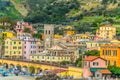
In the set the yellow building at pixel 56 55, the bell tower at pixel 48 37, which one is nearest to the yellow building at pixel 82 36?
the bell tower at pixel 48 37

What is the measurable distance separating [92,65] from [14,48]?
72.0 feet

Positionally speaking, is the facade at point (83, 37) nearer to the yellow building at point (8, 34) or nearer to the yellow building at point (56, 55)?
the yellow building at point (8, 34)

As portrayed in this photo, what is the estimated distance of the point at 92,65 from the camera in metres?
67.4

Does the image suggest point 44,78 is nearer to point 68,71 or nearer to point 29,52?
point 68,71

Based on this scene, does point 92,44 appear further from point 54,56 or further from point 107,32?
point 107,32

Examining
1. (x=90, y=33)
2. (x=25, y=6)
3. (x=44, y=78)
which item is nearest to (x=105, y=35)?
(x=90, y=33)

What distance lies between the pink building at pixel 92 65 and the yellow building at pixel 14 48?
69.6 feet

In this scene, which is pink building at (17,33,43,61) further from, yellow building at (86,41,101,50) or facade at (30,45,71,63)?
yellow building at (86,41,101,50)

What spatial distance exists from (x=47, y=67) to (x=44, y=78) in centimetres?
1369

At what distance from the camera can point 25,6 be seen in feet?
450

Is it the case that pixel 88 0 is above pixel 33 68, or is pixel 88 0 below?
above

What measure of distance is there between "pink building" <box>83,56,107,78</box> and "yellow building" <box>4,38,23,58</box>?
21.2m

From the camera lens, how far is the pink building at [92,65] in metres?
67.1

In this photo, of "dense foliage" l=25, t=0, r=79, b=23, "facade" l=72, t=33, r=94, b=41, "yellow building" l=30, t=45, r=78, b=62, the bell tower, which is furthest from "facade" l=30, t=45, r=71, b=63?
"dense foliage" l=25, t=0, r=79, b=23
